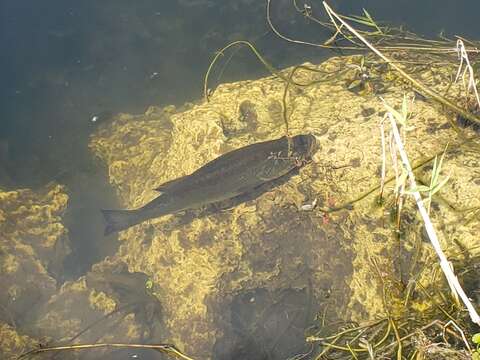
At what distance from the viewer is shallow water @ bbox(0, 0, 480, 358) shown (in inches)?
253

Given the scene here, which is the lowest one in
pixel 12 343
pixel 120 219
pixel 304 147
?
pixel 12 343

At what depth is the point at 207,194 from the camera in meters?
4.34

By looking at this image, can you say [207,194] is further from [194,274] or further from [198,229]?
[194,274]

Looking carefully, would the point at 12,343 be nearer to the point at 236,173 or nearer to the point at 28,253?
the point at 28,253

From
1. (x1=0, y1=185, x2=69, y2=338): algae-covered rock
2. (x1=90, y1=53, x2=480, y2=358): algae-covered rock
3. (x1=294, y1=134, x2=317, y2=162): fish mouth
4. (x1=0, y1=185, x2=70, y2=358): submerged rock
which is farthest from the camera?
(x1=0, y1=185, x2=69, y2=338): algae-covered rock

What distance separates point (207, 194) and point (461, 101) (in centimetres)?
256

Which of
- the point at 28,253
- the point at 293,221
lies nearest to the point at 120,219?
the point at 28,253

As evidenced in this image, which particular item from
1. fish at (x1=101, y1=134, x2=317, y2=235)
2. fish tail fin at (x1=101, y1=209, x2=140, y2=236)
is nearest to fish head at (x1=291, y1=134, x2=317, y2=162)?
fish at (x1=101, y1=134, x2=317, y2=235)

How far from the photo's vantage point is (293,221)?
4281 mm

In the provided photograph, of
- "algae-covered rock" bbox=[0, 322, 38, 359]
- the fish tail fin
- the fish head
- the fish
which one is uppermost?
the fish head

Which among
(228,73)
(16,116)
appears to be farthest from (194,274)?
(16,116)

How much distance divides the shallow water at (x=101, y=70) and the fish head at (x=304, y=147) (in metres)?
3.06

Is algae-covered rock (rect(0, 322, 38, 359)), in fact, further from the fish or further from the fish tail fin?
the fish

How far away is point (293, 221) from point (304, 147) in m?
0.79
